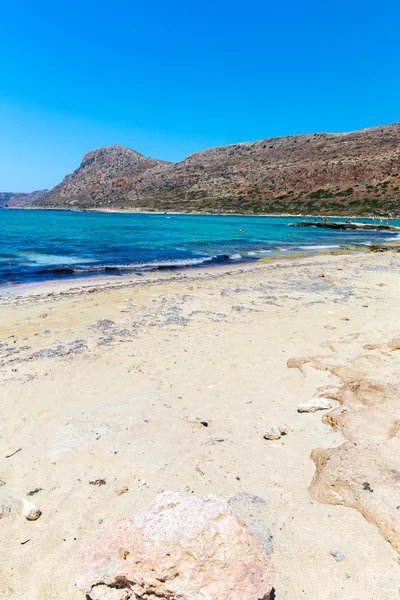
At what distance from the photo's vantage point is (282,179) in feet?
388

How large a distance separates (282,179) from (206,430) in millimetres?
123359

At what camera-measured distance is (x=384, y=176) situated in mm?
96438

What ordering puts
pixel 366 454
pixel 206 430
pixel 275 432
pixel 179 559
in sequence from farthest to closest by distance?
pixel 206 430 → pixel 275 432 → pixel 366 454 → pixel 179 559

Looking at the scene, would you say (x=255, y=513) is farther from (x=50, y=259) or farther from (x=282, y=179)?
(x=282, y=179)

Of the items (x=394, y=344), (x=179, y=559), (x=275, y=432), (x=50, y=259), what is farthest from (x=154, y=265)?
(x=179, y=559)

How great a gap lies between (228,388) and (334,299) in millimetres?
7683

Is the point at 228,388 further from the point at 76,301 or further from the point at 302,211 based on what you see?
the point at 302,211

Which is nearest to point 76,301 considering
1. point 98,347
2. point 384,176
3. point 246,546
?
point 98,347

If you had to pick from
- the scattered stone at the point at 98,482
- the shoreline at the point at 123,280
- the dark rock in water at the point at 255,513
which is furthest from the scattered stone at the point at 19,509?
the shoreline at the point at 123,280

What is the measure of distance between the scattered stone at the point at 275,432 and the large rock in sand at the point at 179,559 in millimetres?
2256

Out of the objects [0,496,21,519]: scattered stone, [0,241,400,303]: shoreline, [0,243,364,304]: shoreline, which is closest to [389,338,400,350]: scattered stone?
[0,496,21,519]: scattered stone

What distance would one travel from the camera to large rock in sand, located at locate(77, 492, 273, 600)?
2248mm

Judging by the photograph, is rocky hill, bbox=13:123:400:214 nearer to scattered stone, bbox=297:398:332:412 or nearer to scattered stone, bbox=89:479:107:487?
scattered stone, bbox=297:398:332:412

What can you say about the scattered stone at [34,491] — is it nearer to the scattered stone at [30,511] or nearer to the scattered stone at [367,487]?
the scattered stone at [30,511]
